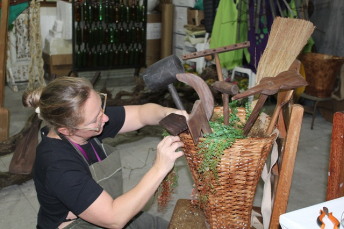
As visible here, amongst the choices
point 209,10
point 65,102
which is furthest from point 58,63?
point 65,102

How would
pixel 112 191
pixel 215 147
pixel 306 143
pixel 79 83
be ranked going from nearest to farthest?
pixel 215 147
pixel 79 83
pixel 112 191
pixel 306 143

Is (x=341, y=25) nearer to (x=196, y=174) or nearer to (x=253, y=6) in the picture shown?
(x=253, y=6)

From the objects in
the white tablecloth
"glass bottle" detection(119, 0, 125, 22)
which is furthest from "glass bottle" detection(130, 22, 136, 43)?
the white tablecloth

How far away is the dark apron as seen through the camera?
1.54 metres

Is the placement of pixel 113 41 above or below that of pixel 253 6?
below

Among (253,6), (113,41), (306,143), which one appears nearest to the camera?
(306,143)

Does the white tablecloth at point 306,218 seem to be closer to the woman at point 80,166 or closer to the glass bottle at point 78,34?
the woman at point 80,166

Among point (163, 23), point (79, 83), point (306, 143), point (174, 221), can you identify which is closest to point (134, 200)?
point (174, 221)

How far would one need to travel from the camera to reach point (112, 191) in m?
1.65

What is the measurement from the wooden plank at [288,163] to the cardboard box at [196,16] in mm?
4350

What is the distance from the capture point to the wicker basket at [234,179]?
1.13 metres

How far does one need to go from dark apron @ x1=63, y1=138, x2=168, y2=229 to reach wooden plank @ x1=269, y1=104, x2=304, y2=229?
64 centimetres

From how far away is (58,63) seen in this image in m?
5.88

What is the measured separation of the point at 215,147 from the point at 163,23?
543 centimetres
